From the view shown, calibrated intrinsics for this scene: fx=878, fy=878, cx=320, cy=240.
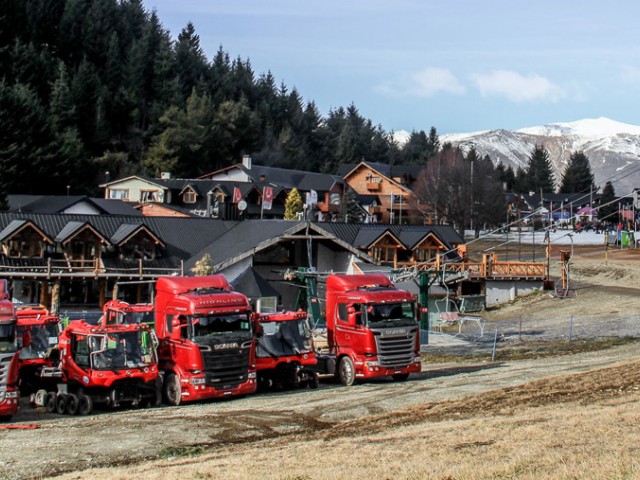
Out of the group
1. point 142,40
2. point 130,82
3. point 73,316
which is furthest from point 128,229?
point 142,40

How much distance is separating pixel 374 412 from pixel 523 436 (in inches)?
261

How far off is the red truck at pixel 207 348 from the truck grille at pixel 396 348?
14.6 ft

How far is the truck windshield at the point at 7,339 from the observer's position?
934 inches

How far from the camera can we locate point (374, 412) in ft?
76.9

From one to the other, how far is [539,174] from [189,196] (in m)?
110

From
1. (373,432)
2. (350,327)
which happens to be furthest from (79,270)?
(373,432)

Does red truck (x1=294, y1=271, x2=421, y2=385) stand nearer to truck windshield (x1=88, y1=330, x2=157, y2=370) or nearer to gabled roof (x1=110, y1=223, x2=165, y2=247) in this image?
truck windshield (x1=88, y1=330, x2=157, y2=370)

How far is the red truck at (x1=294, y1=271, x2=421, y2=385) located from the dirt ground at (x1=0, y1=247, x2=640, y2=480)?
0.73 meters

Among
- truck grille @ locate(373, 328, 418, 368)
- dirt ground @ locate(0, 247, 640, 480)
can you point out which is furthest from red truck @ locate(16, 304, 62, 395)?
truck grille @ locate(373, 328, 418, 368)

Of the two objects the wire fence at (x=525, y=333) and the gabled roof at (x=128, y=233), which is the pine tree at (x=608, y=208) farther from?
the gabled roof at (x=128, y=233)

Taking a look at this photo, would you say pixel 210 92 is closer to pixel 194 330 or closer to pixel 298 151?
pixel 298 151

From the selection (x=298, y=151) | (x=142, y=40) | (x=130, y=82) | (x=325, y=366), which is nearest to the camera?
(x=325, y=366)

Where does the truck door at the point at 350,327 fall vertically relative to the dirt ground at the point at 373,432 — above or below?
above

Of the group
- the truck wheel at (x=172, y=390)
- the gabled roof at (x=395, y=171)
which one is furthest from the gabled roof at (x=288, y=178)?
the truck wheel at (x=172, y=390)
